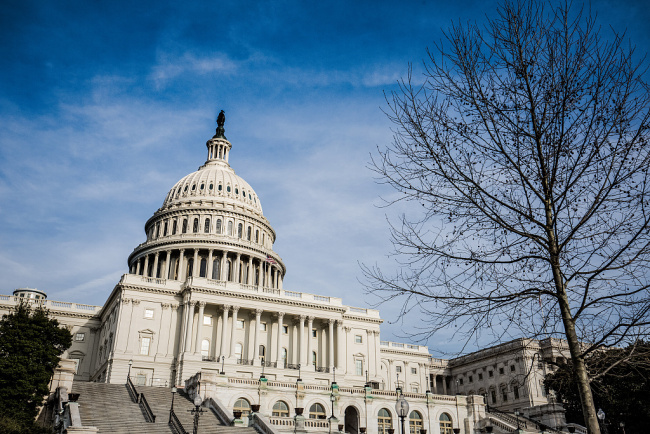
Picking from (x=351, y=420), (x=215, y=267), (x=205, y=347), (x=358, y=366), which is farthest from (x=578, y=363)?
(x=215, y=267)

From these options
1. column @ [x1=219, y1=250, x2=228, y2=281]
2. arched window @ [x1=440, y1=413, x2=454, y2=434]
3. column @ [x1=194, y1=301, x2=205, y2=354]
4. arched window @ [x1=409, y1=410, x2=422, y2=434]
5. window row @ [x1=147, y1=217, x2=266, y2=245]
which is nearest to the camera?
arched window @ [x1=409, y1=410, x2=422, y2=434]

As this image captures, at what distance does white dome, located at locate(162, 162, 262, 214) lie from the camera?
10006 cm

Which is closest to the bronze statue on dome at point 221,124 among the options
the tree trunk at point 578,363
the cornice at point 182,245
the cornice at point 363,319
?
the cornice at point 182,245

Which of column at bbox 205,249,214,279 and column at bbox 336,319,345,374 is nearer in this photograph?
column at bbox 336,319,345,374

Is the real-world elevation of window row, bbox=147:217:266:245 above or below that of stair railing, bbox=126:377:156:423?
above

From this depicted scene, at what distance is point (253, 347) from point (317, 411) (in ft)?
78.7

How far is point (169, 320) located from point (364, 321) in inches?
1097

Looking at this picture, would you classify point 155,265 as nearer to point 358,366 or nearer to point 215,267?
point 215,267

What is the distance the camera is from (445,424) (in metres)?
51.8

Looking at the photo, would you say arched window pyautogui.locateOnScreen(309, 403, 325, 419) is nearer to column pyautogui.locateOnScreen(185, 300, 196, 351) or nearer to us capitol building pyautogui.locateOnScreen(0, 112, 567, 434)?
us capitol building pyautogui.locateOnScreen(0, 112, 567, 434)

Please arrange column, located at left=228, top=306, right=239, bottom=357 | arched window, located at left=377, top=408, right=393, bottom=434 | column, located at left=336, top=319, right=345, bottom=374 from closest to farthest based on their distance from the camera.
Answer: arched window, located at left=377, top=408, right=393, bottom=434 → column, located at left=228, top=306, right=239, bottom=357 → column, located at left=336, top=319, right=345, bottom=374

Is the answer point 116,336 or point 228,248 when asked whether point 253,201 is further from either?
point 116,336

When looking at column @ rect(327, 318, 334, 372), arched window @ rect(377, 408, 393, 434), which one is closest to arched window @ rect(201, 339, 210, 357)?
column @ rect(327, 318, 334, 372)

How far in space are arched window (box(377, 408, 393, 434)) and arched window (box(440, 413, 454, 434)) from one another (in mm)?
5490
